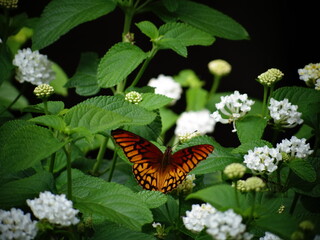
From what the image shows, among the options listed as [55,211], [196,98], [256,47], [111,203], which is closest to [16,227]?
[55,211]

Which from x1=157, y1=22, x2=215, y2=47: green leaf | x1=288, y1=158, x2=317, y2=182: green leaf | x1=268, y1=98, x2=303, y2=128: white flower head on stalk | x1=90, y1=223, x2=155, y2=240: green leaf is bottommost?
x1=90, y1=223, x2=155, y2=240: green leaf

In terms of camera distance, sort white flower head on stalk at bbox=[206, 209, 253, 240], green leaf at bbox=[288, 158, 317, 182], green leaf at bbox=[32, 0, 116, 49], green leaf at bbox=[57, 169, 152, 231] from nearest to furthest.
Result: white flower head on stalk at bbox=[206, 209, 253, 240] < green leaf at bbox=[57, 169, 152, 231] < green leaf at bbox=[288, 158, 317, 182] < green leaf at bbox=[32, 0, 116, 49]

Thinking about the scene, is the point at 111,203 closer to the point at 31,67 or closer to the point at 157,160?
the point at 157,160

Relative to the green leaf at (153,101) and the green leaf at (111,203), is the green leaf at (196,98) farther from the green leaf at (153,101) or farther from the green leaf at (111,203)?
the green leaf at (111,203)

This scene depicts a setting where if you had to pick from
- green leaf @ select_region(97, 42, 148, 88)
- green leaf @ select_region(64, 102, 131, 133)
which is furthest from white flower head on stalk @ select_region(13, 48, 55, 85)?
green leaf @ select_region(64, 102, 131, 133)

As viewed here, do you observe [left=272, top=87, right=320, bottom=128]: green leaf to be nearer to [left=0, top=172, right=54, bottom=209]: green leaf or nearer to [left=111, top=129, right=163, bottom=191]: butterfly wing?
[left=111, top=129, right=163, bottom=191]: butterfly wing

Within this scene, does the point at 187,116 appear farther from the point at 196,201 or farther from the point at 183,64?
the point at 183,64
